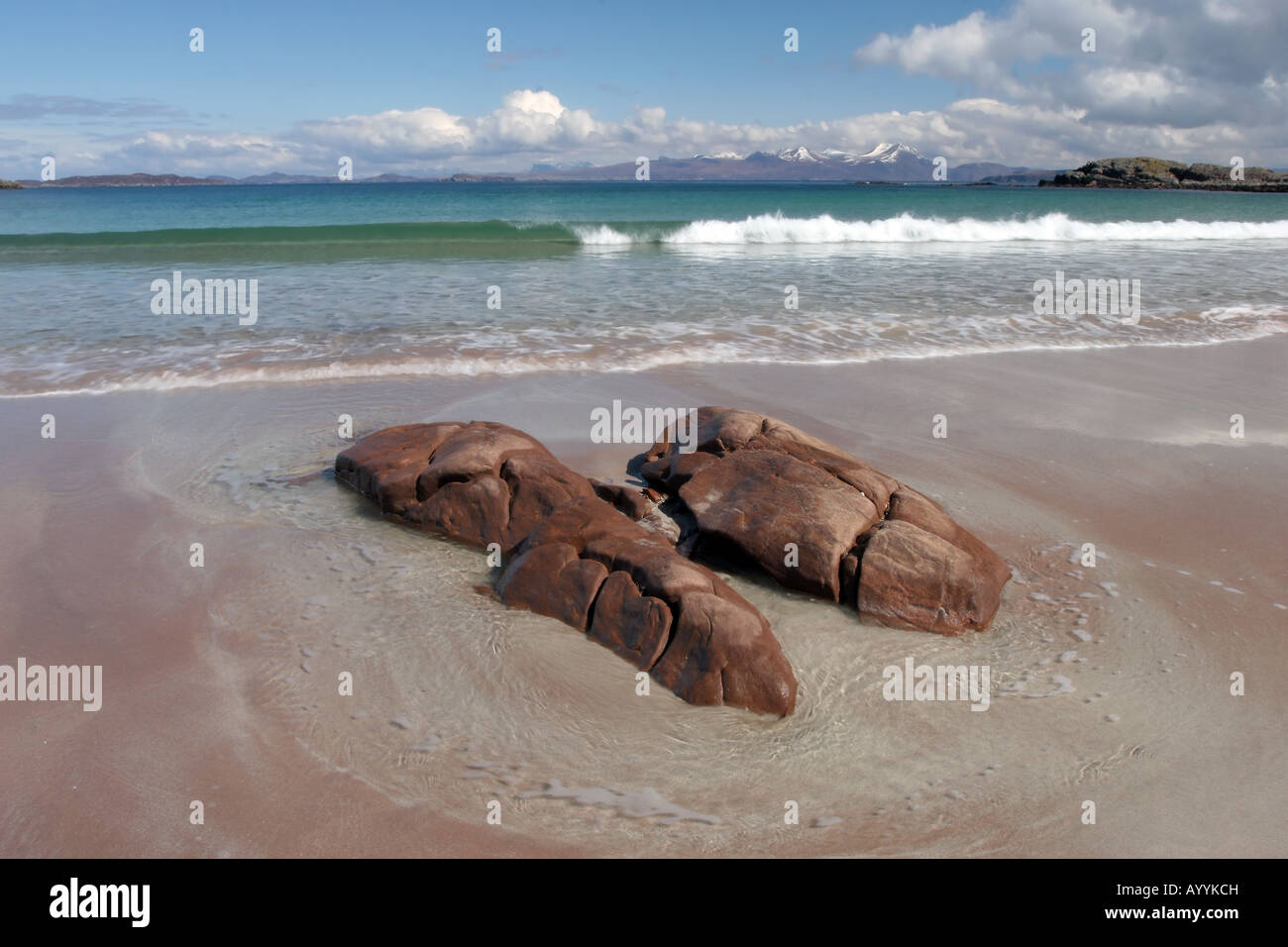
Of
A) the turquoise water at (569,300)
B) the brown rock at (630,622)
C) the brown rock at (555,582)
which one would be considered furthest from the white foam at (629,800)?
the turquoise water at (569,300)

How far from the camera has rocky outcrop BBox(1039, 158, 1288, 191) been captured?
8681cm

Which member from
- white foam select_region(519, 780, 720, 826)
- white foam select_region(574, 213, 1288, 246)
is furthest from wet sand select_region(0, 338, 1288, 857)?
white foam select_region(574, 213, 1288, 246)

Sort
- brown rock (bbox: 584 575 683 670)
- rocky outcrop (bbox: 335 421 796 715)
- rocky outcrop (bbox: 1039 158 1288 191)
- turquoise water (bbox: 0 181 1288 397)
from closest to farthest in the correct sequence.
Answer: rocky outcrop (bbox: 335 421 796 715)
brown rock (bbox: 584 575 683 670)
turquoise water (bbox: 0 181 1288 397)
rocky outcrop (bbox: 1039 158 1288 191)

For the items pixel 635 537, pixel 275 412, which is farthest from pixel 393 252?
pixel 635 537

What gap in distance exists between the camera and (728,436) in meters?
5.71

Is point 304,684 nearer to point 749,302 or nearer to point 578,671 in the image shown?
point 578,671

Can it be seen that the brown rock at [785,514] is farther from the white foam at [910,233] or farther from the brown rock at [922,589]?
the white foam at [910,233]

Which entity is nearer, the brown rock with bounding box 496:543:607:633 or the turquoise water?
the brown rock with bounding box 496:543:607:633

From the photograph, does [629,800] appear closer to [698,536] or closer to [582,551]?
[582,551]

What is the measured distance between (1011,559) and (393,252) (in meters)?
20.6

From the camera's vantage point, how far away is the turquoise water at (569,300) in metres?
9.88

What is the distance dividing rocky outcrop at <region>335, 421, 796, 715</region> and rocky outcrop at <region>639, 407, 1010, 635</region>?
0.40 m

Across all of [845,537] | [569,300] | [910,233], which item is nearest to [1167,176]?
[910,233]

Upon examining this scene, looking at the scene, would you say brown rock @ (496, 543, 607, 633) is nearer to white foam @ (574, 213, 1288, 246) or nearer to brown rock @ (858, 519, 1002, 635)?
brown rock @ (858, 519, 1002, 635)
